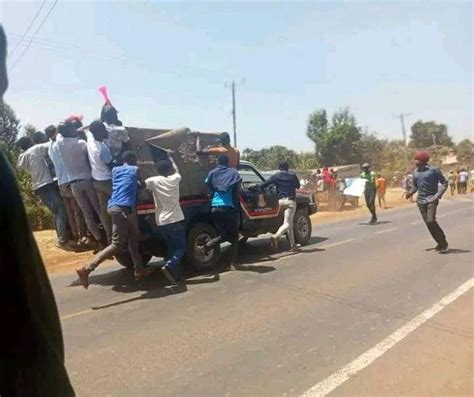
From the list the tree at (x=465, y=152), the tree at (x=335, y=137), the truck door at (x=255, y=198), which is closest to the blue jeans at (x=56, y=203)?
the truck door at (x=255, y=198)

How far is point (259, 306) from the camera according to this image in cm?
615

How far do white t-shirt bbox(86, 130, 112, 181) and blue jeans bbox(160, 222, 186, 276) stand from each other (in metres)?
1.10

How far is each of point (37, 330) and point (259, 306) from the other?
5.33 metres

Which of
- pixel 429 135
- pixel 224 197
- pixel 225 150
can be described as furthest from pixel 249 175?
pixel 429 135

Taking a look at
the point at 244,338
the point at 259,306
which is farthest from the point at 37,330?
the point at 259,306

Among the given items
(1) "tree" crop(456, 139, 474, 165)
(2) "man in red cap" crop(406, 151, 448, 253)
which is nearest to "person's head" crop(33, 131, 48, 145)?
(2) "man in red cap" crop(406, 151, 448, 253)

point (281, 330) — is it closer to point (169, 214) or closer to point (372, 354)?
point (372, 354)

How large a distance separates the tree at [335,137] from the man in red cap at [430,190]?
151ft

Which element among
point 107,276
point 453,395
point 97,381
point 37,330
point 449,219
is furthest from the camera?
point 449,219

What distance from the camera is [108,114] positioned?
7.43 m

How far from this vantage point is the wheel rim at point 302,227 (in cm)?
1108

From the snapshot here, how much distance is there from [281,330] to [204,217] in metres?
3.72

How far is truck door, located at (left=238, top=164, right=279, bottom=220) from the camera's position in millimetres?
9641

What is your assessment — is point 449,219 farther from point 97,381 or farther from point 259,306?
point 97,381
